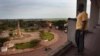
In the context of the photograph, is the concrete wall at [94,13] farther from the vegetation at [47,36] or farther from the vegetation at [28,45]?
the vegetation at [47,36]

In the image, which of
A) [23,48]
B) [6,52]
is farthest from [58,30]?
[6,52]

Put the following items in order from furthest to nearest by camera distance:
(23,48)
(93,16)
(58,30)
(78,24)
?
(58,30) < (23,48) < (93,16) < (78,24)

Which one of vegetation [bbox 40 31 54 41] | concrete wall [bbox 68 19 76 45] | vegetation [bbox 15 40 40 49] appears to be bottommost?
vegetation [bbox 15 40 40 49]

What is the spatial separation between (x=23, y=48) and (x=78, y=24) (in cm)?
3080

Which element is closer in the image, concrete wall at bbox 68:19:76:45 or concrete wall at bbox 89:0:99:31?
concrete wall at bbox 68:19:76:45

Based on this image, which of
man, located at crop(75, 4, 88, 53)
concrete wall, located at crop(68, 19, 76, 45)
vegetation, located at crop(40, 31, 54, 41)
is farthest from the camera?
vegetation, located at crop(40, 31, 54, 41)

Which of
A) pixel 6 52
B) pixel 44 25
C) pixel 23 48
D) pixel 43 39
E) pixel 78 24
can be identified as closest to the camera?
pixel 78 24

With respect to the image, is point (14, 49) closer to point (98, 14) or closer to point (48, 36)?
point (48, 36)

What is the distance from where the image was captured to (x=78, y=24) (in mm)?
5203

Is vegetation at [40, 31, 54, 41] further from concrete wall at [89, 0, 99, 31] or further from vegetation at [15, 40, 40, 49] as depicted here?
concrete wall at [89, 0, 99, 31]

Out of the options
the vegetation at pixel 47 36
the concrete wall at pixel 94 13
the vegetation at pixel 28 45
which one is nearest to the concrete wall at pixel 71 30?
the concrete wall at pixel 94 13

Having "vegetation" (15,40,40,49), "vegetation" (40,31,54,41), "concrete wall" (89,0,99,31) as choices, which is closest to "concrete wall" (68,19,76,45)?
"concrete wall" (89,0,99,31)

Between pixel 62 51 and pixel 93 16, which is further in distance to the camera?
pixel 93 16

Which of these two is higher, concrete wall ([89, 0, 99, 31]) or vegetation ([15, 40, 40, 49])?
concrete wall ([89, 0, 99, 31])
